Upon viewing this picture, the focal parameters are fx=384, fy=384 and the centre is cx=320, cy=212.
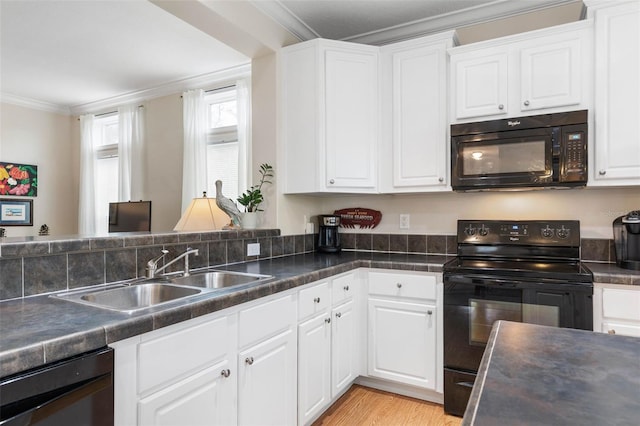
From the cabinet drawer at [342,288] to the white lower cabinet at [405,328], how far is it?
0.16m

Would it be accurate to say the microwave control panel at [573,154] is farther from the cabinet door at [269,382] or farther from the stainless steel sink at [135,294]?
the stainless steel sink at [135,294]

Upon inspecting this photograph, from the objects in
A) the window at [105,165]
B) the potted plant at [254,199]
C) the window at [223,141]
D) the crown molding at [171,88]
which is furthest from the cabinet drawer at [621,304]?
the window at [105,165]

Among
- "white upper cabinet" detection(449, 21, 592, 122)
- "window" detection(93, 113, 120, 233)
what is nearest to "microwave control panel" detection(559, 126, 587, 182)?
"white upper cabinet" detection(449, 21, 592, 122)

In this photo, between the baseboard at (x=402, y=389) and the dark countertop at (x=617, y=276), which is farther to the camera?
the baseboard at (x=402, y=389)

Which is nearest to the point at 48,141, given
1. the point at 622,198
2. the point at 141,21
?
the point at 141,21

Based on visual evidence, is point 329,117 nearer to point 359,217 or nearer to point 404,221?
point 359,217

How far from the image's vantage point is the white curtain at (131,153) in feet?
15.7

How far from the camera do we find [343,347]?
2391mm

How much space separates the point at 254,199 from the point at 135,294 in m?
1.16

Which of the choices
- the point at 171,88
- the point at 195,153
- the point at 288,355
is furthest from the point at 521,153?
the point at 171,88

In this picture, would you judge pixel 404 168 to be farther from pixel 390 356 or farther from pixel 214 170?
pixel 214 170

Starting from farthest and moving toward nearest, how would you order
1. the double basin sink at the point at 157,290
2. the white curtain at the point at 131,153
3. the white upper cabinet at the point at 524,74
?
the white curtain at the point at 131,153
the white upper cabinet at the point at 524,74
the double basin sink at the point at 157,290

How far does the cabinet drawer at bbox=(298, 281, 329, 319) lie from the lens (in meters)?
2.00

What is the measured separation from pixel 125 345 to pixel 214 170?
3.36m
